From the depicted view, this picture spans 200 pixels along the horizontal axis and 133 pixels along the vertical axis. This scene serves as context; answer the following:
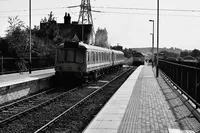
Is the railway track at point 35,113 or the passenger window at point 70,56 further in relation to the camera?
the passenger window at point 70,56

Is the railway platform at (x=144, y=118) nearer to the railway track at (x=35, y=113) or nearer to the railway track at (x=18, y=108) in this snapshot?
the railway track at (x=35, y=113)

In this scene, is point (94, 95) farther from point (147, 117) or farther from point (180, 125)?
point (180, 125)

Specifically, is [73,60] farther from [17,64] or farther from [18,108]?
[18,108]

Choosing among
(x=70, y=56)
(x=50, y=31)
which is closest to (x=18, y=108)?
(x=70, y=56)

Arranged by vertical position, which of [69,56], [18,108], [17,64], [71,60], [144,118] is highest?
[69,56]

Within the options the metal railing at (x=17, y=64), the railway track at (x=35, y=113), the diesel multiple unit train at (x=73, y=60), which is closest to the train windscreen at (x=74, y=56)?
the diesel multiple unit train at (x=73, y=60)

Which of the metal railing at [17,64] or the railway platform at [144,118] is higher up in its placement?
the metal railing at [17,64]

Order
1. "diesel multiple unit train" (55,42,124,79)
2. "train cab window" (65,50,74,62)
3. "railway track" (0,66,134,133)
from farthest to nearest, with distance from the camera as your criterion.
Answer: "train cab window" (65,50,74,62), "diesel multiple unit train" (55,42,124,79), "railway track" (0,66,134,133)

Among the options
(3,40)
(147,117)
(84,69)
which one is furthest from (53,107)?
(3,40)

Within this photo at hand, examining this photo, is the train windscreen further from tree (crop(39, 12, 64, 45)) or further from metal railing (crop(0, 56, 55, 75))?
tree (crop(39, 12, 64, 45))

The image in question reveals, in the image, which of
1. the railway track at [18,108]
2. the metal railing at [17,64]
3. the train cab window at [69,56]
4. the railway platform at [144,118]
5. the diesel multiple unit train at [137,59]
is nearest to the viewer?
the railway platform at [144,118]

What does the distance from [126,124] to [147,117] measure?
1262 millimetres

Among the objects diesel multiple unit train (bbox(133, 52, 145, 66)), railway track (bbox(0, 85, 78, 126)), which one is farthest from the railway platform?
diesel multiple unit train (bbox(133, 52, 145, 66))

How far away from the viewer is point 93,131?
7.22 meters
